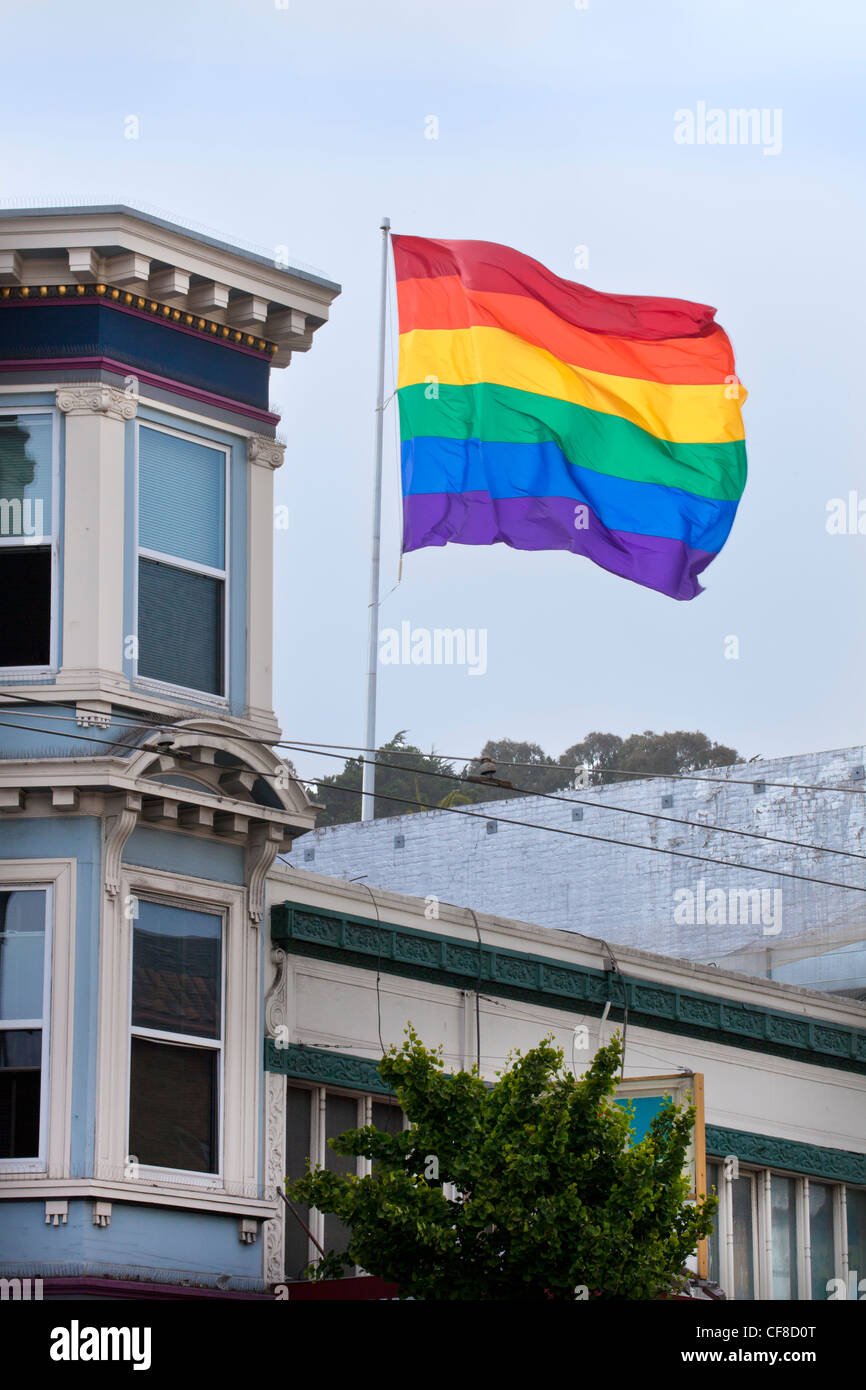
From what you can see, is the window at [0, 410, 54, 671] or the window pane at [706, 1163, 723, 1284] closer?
the window at [0, 410, 54, 671]

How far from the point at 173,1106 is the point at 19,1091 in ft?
4.34

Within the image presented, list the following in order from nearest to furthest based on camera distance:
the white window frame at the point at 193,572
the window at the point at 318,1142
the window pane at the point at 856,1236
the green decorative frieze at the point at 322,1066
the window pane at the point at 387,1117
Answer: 1. the white window frame at the point at 193,572
2. the green decorative frieze at the point at 322,1066
3. the window at the point at 318,1142
4. the window pane at the point at 387,1117
5. the window pane at the point at 856,1236

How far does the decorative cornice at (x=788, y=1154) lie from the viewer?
2514 centimetres

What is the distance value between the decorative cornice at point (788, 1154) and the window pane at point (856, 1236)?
0.87 feet

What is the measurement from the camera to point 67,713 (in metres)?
19.2

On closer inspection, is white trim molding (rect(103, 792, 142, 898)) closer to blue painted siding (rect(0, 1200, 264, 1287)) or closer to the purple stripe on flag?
blue painted siding (rect(0, 1200, 264, 1287))

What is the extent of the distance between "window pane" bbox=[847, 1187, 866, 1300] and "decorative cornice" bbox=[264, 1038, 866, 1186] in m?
0.27

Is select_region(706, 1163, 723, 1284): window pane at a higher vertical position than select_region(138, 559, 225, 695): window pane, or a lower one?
lower

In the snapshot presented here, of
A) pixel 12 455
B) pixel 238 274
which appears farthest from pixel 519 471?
pixel 12 455

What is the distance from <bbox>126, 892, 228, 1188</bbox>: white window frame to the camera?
737 inches

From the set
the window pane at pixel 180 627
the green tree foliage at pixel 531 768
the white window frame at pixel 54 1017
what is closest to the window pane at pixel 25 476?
the window pane at pixel 180 627

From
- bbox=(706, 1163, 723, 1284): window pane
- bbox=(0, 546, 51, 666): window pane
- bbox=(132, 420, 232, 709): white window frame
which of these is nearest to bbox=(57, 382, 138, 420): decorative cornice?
bbox=(132, 420, 232, 709): white window frame

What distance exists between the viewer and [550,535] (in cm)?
2430

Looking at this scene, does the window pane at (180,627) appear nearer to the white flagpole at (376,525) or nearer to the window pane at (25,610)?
the window pane at (25,610)
